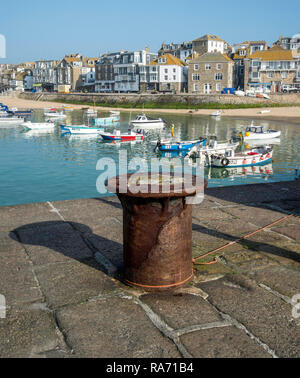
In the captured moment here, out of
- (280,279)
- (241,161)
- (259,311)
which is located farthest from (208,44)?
(259,311)

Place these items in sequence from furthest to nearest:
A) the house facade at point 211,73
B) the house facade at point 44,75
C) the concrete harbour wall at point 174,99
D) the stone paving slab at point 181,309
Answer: the house facade at point 44,75, the house facade at point 211,73, the concrete harbour wall at point 174,99, the stone paving slab at point 181,309

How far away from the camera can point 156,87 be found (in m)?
101

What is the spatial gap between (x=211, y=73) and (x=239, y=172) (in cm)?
6915

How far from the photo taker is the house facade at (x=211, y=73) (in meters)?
89.6

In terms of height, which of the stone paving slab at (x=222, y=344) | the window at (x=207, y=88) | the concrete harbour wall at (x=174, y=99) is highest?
the window at (x=207, y=88)

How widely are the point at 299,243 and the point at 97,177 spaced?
68.6 ft

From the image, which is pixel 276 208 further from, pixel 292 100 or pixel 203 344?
pixel 292 100

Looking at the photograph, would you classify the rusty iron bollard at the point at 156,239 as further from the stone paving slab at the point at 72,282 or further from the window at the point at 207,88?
the window at the point at 207,88

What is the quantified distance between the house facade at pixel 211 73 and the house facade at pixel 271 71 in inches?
194

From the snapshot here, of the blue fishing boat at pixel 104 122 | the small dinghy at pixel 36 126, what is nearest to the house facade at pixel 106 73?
the blue fishing boat at pixel 104 122

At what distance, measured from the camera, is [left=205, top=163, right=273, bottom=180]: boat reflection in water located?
26188mm

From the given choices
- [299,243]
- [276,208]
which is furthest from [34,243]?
[276,208]

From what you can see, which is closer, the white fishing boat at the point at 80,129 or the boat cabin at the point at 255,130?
the boat cabin at the point at 255,130

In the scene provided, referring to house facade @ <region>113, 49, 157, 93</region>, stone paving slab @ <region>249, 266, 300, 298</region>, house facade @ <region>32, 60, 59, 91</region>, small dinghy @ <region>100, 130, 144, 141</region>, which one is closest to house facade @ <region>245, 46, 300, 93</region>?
house facade @ <region>113, 49, 157, 93</region>
